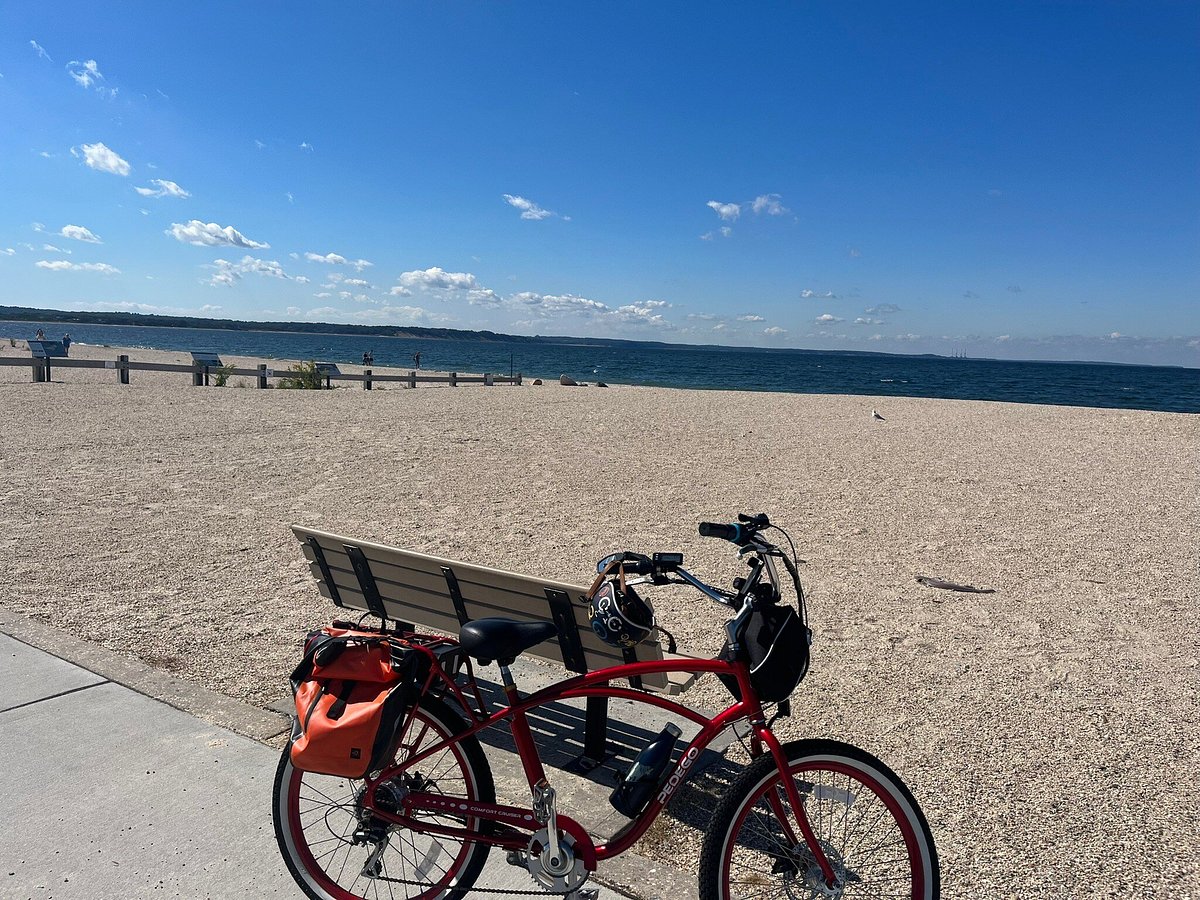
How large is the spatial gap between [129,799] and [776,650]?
2.47 m

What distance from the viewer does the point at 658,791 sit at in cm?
236

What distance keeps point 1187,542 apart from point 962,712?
5.41m

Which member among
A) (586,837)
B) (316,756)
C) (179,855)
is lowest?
(179,855)

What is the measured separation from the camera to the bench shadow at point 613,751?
330 centimetres

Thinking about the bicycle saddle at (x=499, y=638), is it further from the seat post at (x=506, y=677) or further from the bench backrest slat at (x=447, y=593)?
the bench backrest slat at (x=447, y=593)

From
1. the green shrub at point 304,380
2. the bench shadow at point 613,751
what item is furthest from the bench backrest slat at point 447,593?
the green shrub at point 304,380

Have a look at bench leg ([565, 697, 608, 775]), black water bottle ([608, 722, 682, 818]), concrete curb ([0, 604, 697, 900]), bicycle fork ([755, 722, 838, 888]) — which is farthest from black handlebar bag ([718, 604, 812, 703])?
bench leg ([565, 697, 608, 775])

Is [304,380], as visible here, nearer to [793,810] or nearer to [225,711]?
[225,711]

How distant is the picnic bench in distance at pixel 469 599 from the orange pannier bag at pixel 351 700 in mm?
971

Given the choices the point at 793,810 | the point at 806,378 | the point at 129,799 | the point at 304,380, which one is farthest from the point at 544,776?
the point at 806,378

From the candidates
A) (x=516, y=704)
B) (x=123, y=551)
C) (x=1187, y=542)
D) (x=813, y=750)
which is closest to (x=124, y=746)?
(x=516, y=704)

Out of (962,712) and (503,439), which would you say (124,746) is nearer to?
(962,712)

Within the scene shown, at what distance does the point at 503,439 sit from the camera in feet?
46.5

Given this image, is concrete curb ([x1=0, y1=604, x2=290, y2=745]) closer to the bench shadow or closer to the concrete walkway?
the concrete walkway
